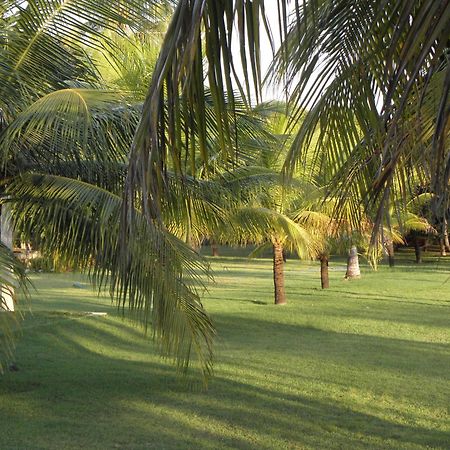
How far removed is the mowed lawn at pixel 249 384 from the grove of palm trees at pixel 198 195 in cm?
4

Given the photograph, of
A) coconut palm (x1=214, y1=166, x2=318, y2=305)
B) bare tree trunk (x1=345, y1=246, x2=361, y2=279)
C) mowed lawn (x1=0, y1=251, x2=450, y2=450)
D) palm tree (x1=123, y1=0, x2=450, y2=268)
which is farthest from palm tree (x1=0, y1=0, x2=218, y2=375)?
bare tree trunk (x1=345, y1=246, x2=361, y2=279)

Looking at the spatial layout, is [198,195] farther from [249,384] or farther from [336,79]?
[336,79]

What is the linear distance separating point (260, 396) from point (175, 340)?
2871 millimetres

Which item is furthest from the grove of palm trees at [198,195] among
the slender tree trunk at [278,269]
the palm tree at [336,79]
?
the slender tree trunk at [278,269]

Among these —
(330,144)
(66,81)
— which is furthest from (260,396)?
(330,144)

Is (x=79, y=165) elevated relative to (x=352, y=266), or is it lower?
elevated

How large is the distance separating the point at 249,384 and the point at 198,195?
9.09ft

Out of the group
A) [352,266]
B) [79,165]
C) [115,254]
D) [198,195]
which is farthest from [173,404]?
[352,266]

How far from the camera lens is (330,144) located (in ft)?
13.0

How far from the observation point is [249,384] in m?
9.38

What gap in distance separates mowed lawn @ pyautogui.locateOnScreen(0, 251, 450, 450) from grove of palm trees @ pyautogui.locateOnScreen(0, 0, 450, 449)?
0.14ft

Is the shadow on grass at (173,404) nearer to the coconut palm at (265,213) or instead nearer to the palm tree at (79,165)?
the palm tree at (79,165)

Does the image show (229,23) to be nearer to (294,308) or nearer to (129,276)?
(129,276)

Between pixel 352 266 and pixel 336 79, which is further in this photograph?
pixel 352 266
